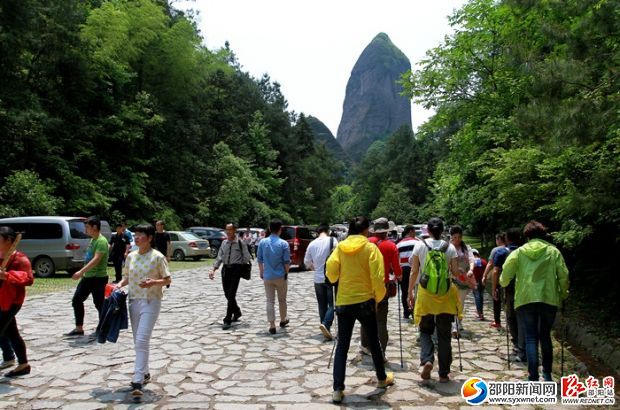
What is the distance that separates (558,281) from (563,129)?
7.50 feet

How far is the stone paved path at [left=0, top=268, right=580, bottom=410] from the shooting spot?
496cm

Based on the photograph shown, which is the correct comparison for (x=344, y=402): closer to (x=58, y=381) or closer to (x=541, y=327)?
(x=541, y=327)

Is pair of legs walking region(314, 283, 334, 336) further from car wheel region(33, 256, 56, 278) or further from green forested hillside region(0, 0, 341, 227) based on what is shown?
green forested hillside region(0, 0, 341, 227)

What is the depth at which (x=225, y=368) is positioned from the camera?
609cm

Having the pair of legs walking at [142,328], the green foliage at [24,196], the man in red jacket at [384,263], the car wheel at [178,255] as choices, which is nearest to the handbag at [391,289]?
the man in red jacket at [384,263]

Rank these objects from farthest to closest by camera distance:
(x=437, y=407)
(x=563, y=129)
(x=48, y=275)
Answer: (x=48, y=275), (x=563, y=129), (x=437, y=407)

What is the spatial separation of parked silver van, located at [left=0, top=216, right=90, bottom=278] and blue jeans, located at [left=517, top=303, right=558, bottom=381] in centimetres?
1351

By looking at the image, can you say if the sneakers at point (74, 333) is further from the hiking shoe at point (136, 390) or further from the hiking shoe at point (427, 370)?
the hiking shoe at point (427, 370)

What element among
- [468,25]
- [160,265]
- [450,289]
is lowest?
[450,289]

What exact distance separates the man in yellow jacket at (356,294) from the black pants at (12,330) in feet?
11.9

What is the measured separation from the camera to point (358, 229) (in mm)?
5492

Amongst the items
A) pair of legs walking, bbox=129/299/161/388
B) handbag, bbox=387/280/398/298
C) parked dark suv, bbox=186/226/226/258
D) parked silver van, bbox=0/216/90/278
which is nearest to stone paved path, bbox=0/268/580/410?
pair of legs walking, bbox=129/299/161/388

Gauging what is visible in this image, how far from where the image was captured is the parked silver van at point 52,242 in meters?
15.1

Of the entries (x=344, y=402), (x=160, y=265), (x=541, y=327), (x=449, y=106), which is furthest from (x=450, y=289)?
(x=449, y=106)
